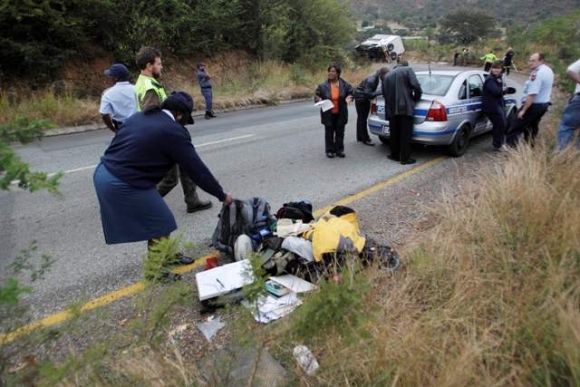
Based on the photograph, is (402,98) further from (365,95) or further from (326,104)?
(365,95)

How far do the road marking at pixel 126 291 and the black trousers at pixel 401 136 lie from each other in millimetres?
355

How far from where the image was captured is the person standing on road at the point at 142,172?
302 cm

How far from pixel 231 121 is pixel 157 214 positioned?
30.8ft

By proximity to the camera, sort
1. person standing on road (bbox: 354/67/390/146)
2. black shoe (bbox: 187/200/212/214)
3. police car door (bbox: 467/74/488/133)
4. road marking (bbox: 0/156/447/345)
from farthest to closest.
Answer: person standing on road (bbox: 354/67/390/146) < police car door (bbox: 467/74/488/133) < black shoe (bbox: 187/200/212/214) < road marking (bbox: 0/156/447/345)

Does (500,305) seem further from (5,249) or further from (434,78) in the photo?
(434,78)

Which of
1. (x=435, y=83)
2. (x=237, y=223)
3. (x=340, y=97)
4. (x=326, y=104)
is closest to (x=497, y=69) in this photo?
(x=435, y=83)

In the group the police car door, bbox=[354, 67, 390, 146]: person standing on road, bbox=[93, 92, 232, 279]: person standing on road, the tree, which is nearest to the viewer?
bbox=[93, 92, 232, 279]: person standing on road

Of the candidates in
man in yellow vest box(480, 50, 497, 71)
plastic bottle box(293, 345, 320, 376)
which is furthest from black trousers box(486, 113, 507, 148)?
man in yellow vest box(480, 50, 497, 71)

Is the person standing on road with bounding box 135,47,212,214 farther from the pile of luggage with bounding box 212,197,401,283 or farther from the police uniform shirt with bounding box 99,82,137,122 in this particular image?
the pile of luggage with bounding box 212,197,401,283

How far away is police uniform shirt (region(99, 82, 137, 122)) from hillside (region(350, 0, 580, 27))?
74867 millimetres

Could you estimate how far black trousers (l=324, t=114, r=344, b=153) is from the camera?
7.50 meters

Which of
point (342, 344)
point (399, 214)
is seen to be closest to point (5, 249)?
point (342, 344)

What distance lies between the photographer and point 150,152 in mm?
3047

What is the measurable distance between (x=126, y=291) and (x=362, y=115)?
249 inches
